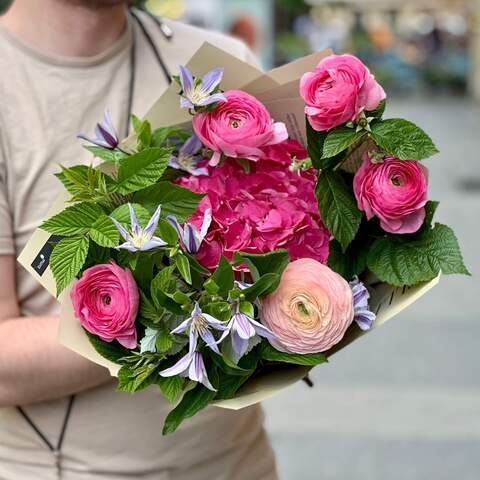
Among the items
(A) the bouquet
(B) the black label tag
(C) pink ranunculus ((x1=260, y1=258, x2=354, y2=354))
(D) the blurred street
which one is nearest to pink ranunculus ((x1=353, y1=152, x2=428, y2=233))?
(A) the bouquet

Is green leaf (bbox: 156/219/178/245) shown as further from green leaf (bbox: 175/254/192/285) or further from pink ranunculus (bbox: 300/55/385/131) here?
pink ranunculus (bbox: 300/55/385/131)

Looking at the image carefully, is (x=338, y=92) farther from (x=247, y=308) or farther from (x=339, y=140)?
(x=247, y=308)

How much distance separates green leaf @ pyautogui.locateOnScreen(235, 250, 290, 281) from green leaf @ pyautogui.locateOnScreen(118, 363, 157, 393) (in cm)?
17

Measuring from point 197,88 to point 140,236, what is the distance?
0.84ft

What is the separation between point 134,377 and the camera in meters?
1.29

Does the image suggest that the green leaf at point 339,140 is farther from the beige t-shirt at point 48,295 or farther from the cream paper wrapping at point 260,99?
the beige t-shirt at point 48,295

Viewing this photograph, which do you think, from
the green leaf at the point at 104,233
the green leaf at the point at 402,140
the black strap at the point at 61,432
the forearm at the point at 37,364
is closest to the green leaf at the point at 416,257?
the green leaf at the point at 402,140

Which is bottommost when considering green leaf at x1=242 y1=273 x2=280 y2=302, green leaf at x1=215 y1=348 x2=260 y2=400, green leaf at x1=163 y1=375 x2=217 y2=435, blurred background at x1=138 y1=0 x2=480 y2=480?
blurred background at x1=138 y1=0 x2=480 y2=480

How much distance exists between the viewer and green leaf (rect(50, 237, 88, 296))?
1.29 meters

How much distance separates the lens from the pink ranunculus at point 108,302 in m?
1.28

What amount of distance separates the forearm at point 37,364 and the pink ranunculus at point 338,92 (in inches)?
20.3

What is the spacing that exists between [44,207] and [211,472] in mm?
521

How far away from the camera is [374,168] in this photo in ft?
4.37

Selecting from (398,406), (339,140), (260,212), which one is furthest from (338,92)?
(398,406)
